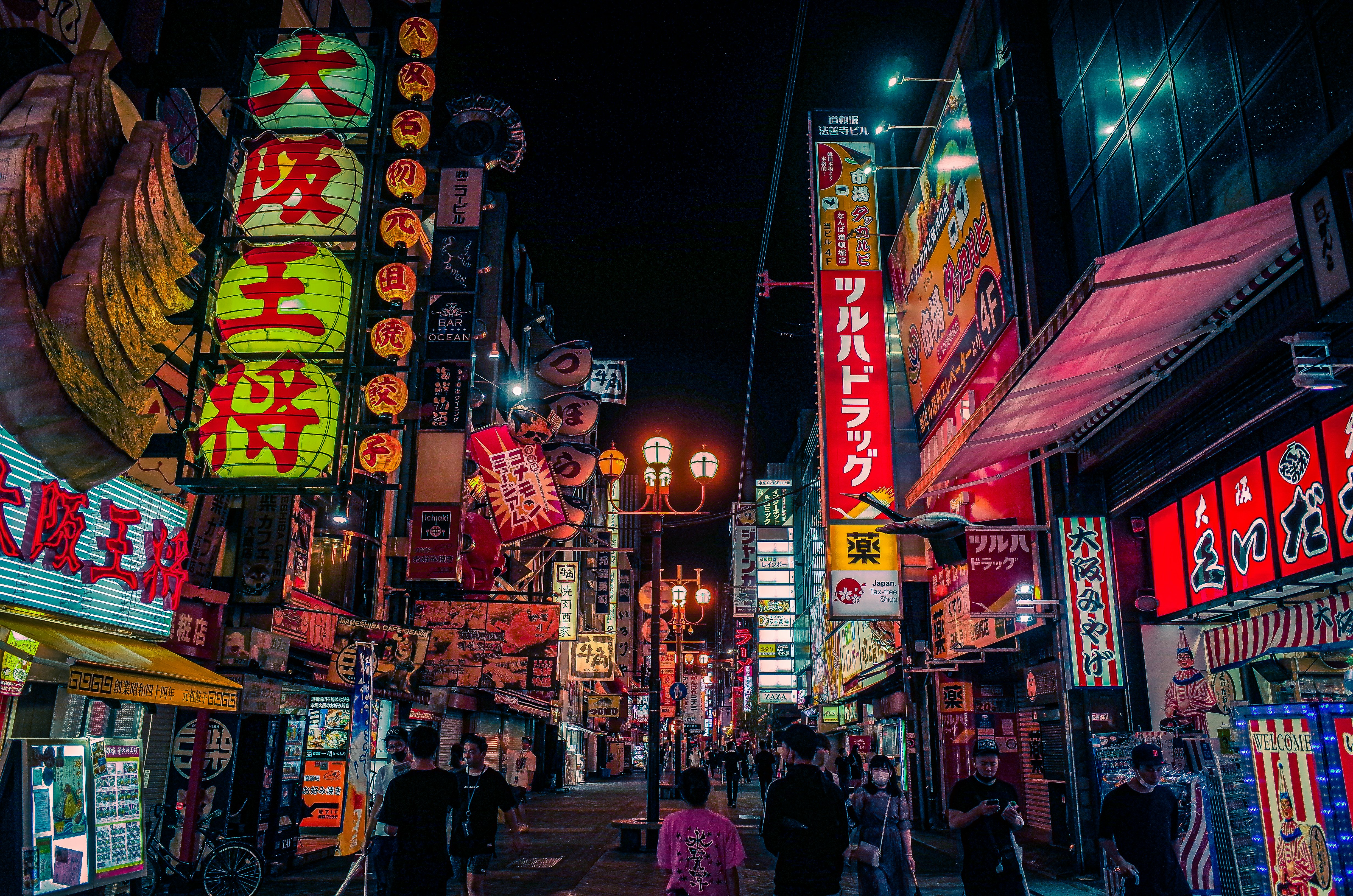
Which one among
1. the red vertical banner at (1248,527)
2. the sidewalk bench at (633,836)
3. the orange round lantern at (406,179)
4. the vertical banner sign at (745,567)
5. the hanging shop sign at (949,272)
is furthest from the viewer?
the vertical banner sign at (745,567)

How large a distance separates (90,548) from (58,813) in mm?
3725

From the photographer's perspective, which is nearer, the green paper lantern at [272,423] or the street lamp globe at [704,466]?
the green paper lantern at [272,423]

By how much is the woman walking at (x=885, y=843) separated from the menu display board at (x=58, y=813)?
6.53 metres

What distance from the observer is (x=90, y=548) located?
9859 millimetres

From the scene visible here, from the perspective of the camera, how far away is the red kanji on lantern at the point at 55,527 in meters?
8.75

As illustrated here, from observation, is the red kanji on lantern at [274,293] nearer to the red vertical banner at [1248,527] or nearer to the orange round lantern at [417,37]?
the orange round lantern at [417,37]

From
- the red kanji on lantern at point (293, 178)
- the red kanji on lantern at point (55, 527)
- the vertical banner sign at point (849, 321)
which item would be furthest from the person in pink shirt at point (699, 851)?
the vertical banner sign at point (849, 321)

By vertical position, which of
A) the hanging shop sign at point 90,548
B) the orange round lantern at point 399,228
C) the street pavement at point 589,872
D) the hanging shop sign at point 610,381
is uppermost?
the hanging shop sign at point 610,381

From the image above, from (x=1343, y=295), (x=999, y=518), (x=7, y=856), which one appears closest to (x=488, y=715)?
(x=999, y=518)

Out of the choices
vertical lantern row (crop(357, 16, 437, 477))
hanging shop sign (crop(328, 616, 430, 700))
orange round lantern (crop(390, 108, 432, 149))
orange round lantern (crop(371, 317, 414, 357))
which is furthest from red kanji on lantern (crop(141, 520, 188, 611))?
orange round lantern (crop(390, 108, 432, 149))

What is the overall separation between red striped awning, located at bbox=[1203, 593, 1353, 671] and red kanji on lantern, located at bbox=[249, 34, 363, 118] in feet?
40.2

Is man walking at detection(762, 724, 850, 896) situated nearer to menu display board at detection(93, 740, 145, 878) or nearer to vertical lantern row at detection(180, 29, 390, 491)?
menu display board at detection(93, 740, 145, 878)

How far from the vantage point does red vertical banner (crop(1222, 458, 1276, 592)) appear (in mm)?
9297

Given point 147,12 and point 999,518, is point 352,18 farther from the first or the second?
point 999,518
